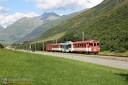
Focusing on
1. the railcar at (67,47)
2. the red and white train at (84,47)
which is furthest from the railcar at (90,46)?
the railcar at (67,47)

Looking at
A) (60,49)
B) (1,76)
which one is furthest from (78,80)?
(60,49)

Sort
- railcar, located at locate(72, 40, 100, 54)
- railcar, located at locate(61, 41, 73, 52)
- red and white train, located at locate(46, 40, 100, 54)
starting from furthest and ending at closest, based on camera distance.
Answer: railcar, located at locate(61, 41, 73, 52) → red and white train, located at locate(46, 40, 100, 54) → railcar, located at locate(72, 40, 100, 54)

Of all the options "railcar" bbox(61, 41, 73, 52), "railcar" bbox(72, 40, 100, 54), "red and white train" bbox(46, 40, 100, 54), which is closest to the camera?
"railcar" bbox(72, 40, 100, 54)

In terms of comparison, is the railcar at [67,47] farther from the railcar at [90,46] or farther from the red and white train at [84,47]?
the railcar at [90,46]

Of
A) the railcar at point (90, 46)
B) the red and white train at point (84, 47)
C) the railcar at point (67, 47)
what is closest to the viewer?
the railcar at point (90, 46)

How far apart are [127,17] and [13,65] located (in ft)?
375

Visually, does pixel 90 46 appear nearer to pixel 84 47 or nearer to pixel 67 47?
pixel 84 47

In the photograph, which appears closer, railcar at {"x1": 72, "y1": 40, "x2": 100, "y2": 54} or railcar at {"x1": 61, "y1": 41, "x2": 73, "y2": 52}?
railcar at {"x1": 72, "y1": 40, "x2": 100, "y2": 54}

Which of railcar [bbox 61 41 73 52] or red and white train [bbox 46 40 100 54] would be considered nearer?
red and white train [bbox 46 40 100 54]

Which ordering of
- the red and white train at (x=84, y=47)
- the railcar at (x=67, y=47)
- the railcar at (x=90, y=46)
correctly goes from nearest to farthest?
the railcar at (x=90, y=46) < the red and white train at (x=84, y=47) < the railcar at (x=67, y=47)

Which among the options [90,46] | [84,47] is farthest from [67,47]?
[90,46]

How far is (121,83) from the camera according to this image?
15977 millimetres

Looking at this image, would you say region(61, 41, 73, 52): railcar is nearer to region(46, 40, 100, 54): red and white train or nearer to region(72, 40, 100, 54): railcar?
region(46, 40, 100, 54): red and white train

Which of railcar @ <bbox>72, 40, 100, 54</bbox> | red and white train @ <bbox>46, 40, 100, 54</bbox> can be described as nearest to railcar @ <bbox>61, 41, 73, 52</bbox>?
red and white train @ <bbox>46, 40, 100, 54</bbox>
